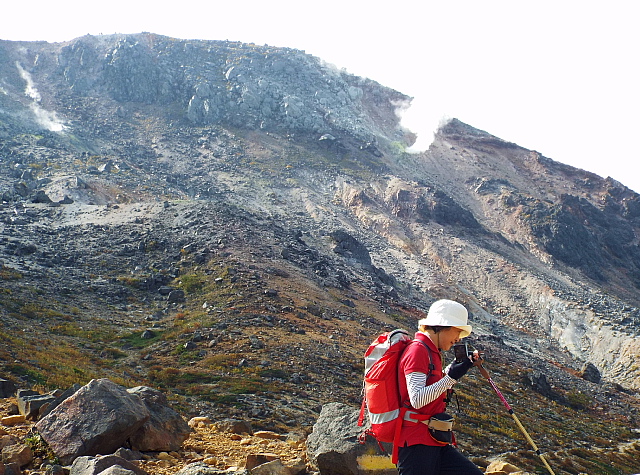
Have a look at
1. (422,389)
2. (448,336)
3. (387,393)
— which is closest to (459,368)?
(448,336)

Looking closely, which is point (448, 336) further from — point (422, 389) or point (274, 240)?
point (274, 240)

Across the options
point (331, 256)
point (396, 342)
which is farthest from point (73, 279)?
point (396, 342)

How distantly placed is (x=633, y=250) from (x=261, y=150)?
55601mm

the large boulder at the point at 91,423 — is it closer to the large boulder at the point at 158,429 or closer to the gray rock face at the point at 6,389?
the large boulder at the point at 158,429

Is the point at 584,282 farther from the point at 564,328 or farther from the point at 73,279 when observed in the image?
the point at 73,279

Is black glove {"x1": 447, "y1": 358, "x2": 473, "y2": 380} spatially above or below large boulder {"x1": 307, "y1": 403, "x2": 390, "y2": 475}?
above

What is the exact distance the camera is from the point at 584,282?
2274 inches

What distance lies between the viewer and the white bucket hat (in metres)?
4.89

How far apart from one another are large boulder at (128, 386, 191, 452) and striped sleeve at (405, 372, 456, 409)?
204 inches

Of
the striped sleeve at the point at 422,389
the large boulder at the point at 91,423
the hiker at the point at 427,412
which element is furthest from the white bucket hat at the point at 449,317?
the large boulder at the point at 91,423

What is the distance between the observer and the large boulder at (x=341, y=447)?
24.2 feet

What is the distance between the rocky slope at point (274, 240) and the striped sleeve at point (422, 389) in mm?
8865

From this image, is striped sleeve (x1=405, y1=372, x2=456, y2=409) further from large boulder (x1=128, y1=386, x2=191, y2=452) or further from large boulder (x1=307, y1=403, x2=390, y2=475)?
large boulder (x1=128, y1=386, x2=191, y2=452)

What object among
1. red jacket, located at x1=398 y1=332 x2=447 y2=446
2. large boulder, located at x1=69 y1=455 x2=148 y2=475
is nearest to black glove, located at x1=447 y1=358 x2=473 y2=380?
red jacket, located at x1=398 y1=332 x2=447 y2=446
